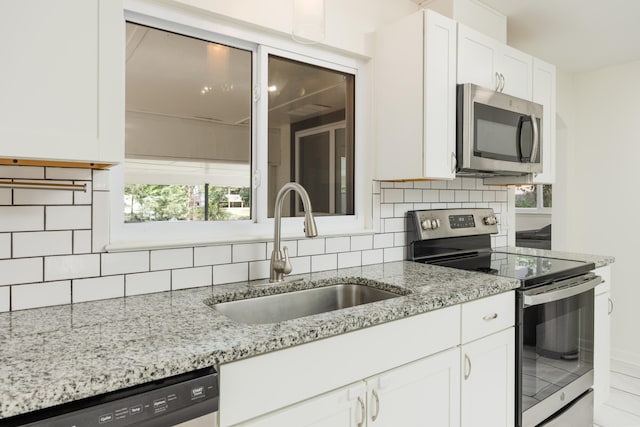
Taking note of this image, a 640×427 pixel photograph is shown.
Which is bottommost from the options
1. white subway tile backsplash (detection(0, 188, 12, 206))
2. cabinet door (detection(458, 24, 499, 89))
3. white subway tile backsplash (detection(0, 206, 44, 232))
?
white subway tile backsplash (detection(0, 206, 44, 232))

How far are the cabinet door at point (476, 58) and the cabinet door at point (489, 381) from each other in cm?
129

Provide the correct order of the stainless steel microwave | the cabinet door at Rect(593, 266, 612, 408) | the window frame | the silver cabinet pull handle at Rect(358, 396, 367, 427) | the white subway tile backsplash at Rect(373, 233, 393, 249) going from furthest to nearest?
Result: the cabinet door at Rect(593, 266, 612, 408)
the white subway tile backsplash at Rect(373, 233, 393, 249)
the stainless steel microwave
the window frame
the silver cabinet pull handle at Rect(358, 396, 367, 427)

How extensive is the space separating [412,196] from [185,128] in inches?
51.4

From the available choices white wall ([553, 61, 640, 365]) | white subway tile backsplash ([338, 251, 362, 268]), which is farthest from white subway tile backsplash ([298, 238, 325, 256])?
white wall ([553, 61, 640, 365])

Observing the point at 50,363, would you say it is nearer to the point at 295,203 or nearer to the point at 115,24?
the point at 115,24

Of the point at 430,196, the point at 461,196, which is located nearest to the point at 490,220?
the point at 461,196

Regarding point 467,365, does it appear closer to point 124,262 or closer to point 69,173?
point 124,262

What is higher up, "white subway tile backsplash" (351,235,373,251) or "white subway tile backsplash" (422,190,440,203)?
"white subway tile backsplash" (422,190,440,203)

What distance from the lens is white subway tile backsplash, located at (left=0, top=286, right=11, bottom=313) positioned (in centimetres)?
122

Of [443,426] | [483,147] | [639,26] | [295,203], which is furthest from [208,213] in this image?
[639,26]

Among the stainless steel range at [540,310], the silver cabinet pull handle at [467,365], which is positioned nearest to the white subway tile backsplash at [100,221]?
the silver cabinet pull handle at [467,365]

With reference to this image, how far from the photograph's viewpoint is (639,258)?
3336mm

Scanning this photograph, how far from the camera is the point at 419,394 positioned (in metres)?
1.39

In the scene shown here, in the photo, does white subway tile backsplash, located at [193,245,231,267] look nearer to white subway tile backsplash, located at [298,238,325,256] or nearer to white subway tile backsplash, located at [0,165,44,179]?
white subway tile backsplash, located at [298,238,325,256]
